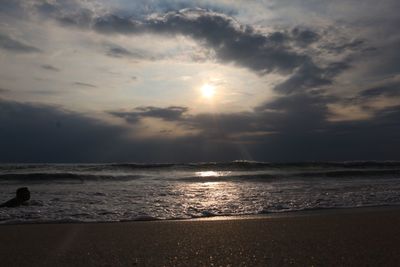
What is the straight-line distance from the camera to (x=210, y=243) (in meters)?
5.36

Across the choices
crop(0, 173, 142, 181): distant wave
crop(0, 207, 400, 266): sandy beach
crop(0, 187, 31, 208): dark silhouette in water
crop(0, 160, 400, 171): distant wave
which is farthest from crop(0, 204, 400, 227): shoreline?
crop(0, 160, 400, 171): distant wave

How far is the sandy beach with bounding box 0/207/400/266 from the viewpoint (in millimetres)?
4488

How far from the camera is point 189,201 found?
35.7 feet

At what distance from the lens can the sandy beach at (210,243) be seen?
14.7 feet

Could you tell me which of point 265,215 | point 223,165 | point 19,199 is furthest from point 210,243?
point 223,165

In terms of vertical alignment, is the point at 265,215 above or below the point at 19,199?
below

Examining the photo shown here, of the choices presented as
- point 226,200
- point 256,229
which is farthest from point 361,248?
point 226,200

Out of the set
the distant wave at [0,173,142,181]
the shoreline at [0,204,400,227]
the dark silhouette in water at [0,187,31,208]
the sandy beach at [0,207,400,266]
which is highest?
the distant wave at [0,173,142,181]

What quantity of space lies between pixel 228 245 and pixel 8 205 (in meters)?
6.69

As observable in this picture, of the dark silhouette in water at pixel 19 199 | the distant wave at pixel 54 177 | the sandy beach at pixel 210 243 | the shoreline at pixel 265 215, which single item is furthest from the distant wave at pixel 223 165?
the sandy beach at pixel 210 243

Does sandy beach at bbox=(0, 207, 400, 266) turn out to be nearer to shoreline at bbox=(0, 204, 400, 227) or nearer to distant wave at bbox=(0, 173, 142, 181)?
shoreline at bbox=(0, 204, 400, 227)

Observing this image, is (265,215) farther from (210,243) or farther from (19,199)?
(19,199)

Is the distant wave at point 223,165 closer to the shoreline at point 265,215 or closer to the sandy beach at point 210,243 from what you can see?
the shoreline at point 265,215

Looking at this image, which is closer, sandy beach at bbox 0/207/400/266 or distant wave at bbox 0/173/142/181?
sandy beach at bbox 0/207/400/266
